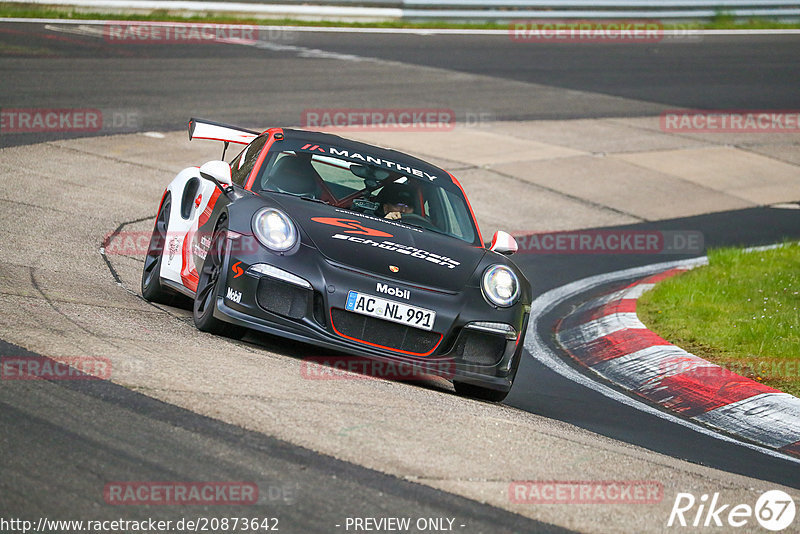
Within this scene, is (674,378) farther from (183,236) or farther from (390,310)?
(183,236)

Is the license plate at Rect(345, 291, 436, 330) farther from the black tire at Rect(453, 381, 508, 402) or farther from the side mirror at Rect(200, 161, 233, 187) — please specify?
the side mirror at Rect(200, 161, 233, 187)

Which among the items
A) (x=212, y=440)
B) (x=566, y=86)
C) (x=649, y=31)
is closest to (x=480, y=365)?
(x=212, y=440)

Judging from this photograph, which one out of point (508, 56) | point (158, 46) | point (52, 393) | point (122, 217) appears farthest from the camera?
point (508, 56)

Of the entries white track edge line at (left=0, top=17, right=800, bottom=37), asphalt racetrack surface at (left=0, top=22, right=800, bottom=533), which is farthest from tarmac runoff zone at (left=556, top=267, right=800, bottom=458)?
white track edge line at (left=0, top=17, right=800, bottom=37)

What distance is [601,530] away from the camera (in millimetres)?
4031

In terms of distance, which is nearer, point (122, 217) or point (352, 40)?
point (122, 217)

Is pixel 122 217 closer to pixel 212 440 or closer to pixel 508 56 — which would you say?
pixel 212 440

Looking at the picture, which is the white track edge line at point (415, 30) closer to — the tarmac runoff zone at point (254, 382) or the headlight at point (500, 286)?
the tarmac runoff zone at point (254, 382)

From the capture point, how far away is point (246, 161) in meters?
7.27

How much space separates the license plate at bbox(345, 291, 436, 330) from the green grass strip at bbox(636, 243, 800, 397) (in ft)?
8.82

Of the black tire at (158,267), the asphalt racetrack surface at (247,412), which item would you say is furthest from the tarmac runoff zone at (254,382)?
the black tire at (158,267)

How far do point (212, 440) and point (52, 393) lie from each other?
2.50ft

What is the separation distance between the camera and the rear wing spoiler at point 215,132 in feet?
25.1

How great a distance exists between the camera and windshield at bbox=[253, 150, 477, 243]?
22.5 ft
